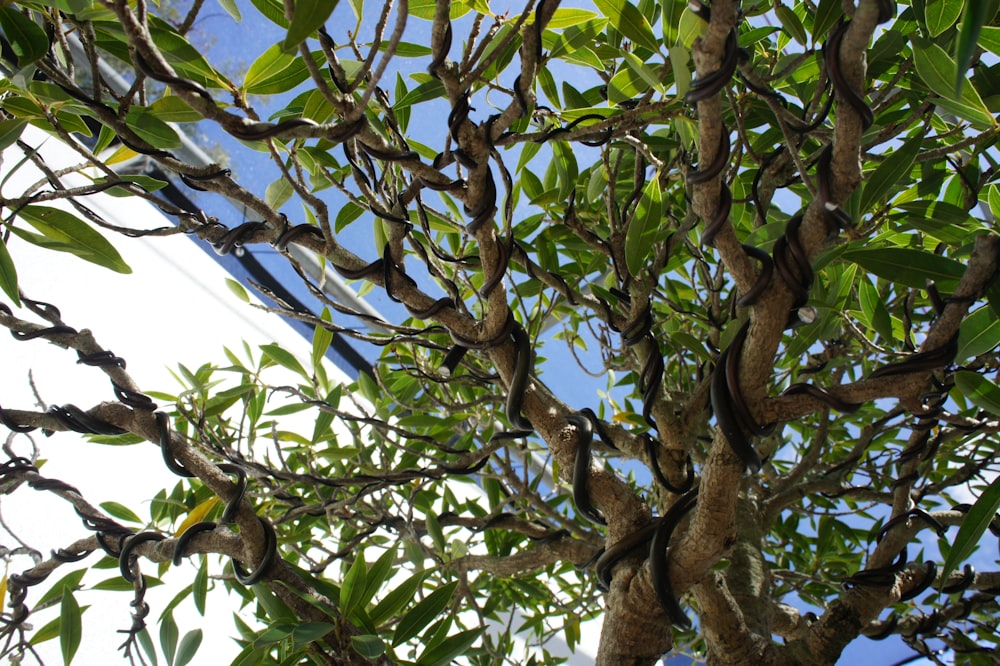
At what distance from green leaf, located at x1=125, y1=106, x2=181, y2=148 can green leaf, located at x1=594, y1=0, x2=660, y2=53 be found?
0.34 metres

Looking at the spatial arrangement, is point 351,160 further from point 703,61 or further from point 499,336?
point 703,61

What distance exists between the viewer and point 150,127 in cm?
51

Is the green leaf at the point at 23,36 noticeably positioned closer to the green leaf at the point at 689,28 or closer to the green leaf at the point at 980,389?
the green leaf at the point at 689,28

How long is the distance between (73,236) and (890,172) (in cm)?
64

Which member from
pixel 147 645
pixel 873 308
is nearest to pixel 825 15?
pixel 873 308

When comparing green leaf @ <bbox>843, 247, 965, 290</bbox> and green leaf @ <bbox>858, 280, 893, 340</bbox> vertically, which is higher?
green leaf @ <bbox>858, 280, 893, 340</bbox>

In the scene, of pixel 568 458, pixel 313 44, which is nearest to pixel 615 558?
pixel 568 458

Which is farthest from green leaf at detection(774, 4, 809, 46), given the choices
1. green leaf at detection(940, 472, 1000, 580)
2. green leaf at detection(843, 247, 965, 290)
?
green leaf at detection(940, 472, 1000, 580)

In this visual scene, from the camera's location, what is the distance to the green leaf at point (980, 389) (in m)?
0.50

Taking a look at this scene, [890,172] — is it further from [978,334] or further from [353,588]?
[353,588]

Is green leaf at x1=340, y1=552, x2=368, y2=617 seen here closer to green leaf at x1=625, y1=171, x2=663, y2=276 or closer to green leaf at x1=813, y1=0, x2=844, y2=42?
green leaf at x1=625, y1=171, x2=663, y2=276

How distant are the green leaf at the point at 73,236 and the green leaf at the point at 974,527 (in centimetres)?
65

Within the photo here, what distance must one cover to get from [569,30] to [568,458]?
0.36m

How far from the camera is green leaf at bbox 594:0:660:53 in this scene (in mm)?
541
